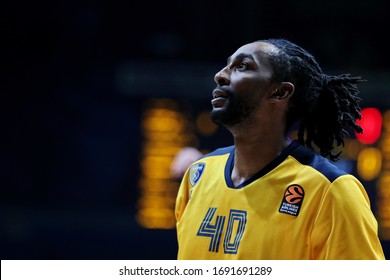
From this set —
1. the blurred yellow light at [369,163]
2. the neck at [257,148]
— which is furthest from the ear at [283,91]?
the blurred yellow light at [369,163]

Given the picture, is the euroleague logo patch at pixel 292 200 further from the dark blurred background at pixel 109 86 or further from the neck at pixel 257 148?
the dark blurred background at pixel 109 86

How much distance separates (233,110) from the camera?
7.72 feet

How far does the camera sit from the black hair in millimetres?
2404

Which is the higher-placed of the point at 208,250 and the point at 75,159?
the point at 208,250

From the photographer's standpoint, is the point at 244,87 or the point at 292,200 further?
the point at 244,87

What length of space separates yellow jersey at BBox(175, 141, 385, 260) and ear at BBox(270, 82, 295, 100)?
169 millimetres

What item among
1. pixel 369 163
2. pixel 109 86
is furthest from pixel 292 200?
pixel 109 86

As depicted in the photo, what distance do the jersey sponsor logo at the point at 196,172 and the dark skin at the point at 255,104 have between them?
0.20m

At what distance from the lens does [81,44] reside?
Answer: 7.33 metres

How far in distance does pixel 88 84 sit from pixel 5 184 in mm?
1337

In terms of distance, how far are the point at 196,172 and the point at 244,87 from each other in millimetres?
404

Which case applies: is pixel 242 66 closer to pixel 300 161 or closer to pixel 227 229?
pixel 300 161

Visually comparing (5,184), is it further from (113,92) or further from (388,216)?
(388,216)

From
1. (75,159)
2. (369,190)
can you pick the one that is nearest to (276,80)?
(369,190)
